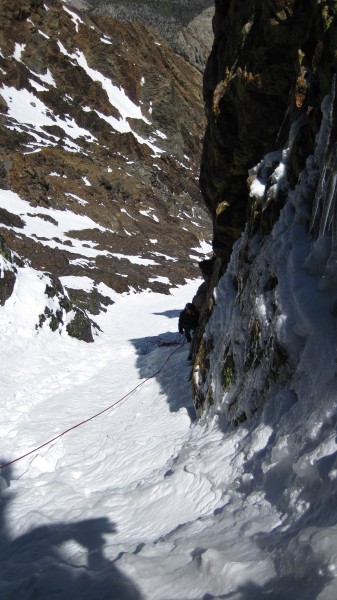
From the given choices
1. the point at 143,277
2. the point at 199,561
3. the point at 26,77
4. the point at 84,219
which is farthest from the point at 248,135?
the point at 26,77

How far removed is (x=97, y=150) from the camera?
49.3m

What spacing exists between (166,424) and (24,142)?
44536 mm

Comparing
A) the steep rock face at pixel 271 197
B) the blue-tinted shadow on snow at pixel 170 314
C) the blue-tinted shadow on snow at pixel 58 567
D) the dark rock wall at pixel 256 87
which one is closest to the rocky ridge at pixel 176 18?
Result: the blue-tinted shadow on snow at pixel 170 314

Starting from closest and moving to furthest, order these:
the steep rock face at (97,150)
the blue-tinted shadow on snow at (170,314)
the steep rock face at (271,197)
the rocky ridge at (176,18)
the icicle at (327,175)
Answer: the icicle at (327,175) → the steep rock face at (271,197) → the blue-tinted shadow on snow at (170,314) → the steep rock face at (97,150) → the rocky ridge at (176,18)

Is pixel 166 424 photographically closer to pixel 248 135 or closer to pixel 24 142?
pixel 248 135

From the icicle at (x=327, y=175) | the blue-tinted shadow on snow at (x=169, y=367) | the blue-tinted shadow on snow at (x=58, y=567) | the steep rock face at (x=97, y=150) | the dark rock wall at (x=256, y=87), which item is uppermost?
the steep rock face at (x=97, y=150)

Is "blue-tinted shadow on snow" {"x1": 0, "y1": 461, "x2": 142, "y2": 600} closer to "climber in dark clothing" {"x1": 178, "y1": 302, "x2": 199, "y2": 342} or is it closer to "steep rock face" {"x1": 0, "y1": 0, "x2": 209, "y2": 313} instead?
"climber in dark clothing" {"x1": 178, "y1": 302, "x2": 199, "y2": 342}

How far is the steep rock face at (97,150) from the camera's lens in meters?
28.3

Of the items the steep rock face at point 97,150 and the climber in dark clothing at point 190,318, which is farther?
the steep rock face at point 97,150

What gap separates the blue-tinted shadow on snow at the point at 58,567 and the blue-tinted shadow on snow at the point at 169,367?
2.77 metres

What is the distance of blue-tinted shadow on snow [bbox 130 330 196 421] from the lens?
7562 millimetres

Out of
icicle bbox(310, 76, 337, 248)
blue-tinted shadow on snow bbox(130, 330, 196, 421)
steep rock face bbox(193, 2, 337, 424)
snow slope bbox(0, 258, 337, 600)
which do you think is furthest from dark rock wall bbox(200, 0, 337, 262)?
snow slope bbox(0, 258, 337, 600)

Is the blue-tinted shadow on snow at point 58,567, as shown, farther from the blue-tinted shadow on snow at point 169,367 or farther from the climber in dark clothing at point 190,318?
the climber in dark clothing at point 190,318

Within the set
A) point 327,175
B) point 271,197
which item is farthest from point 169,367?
point 327,175
